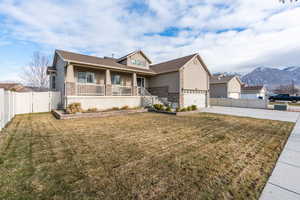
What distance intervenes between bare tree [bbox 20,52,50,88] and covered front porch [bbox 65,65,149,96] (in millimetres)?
17655

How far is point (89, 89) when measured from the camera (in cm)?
1149

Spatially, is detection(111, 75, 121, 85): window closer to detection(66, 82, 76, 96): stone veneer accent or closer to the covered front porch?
the covered front porch

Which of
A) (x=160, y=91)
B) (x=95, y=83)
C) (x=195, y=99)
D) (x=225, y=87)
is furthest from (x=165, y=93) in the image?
(x=225, y=87)

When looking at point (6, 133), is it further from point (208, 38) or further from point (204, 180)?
point (208, 38)

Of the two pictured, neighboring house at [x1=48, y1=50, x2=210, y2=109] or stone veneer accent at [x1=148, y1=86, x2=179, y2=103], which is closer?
neighboring house at [x1=48, y1=50, x2=210, y2=109]

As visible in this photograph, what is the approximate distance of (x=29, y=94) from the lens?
1081 cm

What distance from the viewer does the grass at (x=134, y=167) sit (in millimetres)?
2104

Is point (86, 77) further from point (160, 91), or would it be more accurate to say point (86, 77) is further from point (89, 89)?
point (160, 91)

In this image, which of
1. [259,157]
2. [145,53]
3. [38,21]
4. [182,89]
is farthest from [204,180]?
[145,53]

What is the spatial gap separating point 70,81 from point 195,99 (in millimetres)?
13601

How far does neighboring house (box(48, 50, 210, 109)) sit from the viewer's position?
36.3 ft

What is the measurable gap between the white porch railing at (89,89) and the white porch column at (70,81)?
39 cm

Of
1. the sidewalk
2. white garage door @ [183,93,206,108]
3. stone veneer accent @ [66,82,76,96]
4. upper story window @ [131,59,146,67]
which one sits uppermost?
upper story window @ [131,59,146,67]

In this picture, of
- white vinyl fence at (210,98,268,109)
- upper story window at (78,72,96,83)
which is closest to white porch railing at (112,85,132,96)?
upper story window at (78,72,96,83)
